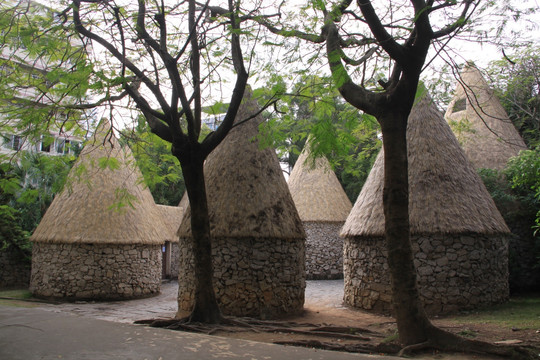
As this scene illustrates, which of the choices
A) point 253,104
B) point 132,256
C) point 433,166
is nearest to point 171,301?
point 132,256

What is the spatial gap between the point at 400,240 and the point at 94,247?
10.6 meters

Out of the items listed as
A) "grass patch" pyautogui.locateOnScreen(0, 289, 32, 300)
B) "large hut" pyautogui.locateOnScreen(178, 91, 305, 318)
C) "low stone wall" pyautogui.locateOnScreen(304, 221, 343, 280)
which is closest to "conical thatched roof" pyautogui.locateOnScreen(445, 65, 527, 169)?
"large hut" pyautogui.locateOnScreen(178, 91, 305, 318)

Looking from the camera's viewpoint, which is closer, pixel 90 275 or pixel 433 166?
pixel 433 166

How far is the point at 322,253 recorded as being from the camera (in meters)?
19.7

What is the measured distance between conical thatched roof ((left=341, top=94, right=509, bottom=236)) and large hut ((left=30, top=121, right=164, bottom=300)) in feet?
22.5

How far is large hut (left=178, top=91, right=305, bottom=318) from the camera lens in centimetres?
920

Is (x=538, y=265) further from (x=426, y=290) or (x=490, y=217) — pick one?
(x=426, y=290)

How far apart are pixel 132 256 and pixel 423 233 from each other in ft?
30.3

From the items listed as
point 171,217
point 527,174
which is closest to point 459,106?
point 527,174

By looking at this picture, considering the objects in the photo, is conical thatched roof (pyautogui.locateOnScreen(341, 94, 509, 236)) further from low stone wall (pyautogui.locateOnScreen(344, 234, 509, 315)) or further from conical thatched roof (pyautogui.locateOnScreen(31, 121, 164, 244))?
conical thatched roof (pyautogui.locateOnScreen(31, 121, 164, 244))

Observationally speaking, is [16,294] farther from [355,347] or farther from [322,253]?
[355,347]

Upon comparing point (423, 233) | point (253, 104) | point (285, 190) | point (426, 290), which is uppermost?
point (253, 104)

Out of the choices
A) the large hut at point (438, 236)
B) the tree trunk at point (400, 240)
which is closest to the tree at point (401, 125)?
the tree trunk at point (400, 240)

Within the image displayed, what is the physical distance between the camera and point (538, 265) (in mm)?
11719
